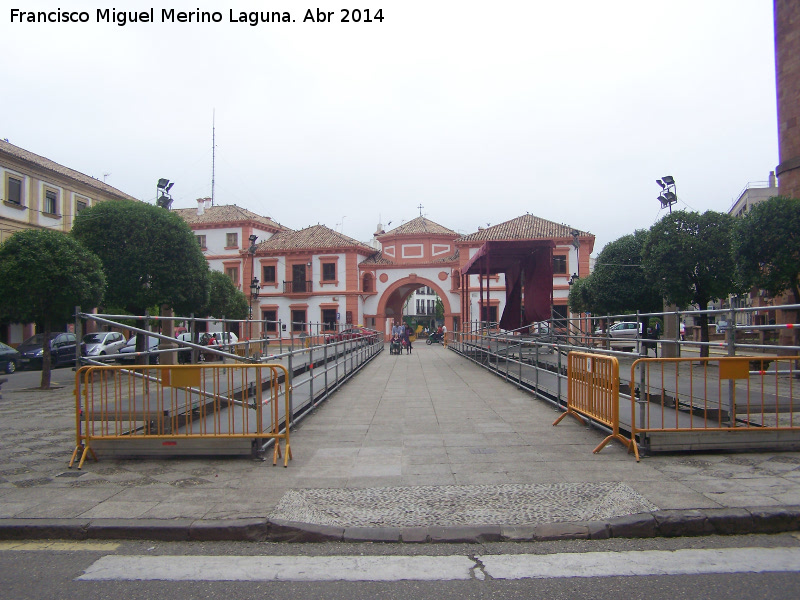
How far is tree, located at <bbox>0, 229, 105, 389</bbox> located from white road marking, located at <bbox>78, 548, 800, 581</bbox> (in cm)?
1257

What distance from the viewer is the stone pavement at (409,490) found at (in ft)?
14.0

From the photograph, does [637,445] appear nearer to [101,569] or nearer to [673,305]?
[101,569]

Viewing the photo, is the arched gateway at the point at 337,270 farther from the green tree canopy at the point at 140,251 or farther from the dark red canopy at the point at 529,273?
the dark red canopy at the point at 529,273

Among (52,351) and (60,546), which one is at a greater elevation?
(52,351)

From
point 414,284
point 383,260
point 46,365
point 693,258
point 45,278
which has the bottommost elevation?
point 46,365

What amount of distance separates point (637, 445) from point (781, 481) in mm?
1292

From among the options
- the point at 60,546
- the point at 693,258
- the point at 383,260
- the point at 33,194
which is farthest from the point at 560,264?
the point at 60,546

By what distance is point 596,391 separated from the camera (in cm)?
688

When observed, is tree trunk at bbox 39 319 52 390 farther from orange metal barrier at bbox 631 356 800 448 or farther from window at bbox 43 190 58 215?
window at bbox 43 190 58 215

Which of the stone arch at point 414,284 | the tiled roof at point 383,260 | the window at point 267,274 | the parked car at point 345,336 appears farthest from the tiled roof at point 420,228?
the parked car at point 345,336

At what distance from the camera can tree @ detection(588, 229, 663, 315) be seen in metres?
22.3

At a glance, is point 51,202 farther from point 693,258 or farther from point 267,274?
point 693,258

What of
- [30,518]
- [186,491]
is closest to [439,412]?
[186,491]

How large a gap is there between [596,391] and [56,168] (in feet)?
112
